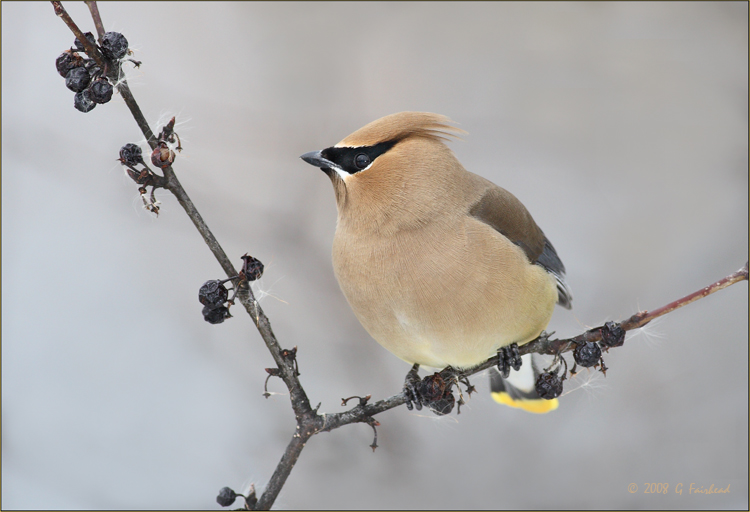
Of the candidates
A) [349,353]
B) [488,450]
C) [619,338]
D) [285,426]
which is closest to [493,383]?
[488,450]

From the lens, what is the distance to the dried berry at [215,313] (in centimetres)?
218

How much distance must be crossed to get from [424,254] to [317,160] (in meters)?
0.57

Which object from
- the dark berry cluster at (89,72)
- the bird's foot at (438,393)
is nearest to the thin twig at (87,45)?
the dark berry cluster at (89,72)

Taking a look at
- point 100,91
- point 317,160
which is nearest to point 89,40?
point 100,91

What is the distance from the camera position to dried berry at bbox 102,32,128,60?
190 centimetres

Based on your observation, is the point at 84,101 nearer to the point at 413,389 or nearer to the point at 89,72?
the point at 89,72

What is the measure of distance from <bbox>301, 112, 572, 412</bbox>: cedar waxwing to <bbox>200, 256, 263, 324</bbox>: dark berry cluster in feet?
2.70

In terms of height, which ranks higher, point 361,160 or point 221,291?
point 361,160

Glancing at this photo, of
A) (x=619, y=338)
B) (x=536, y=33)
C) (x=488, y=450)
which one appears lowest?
(x=619, y=338)

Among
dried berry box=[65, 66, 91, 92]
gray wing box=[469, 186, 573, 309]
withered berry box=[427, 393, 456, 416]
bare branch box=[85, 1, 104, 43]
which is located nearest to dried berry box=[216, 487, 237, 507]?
withered berry box=[427, 393, 456, 416]

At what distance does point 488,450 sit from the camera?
14.4 ft

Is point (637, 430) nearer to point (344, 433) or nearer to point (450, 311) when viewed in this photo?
point (344, 433)

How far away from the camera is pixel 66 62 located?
1944 mm

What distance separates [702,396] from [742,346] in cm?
51
